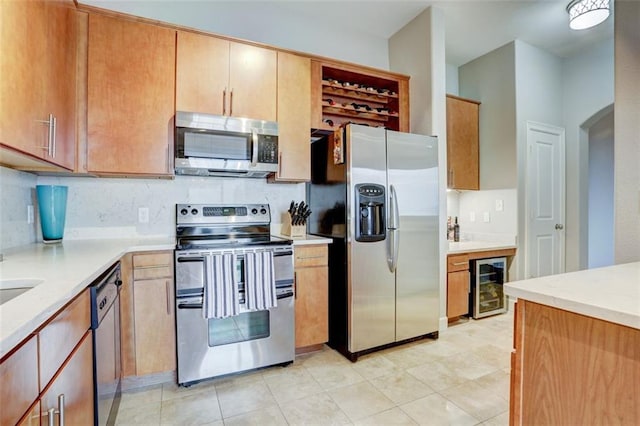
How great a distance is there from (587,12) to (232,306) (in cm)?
372

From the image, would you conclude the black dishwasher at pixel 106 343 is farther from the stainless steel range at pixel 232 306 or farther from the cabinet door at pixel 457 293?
the cabinet door at pixel 457 293

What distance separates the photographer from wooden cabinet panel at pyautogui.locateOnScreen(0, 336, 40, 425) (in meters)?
0.65

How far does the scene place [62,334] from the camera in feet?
3.23

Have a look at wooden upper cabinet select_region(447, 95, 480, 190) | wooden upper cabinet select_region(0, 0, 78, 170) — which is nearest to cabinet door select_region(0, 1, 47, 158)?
wooden upper cabinet select_region(0, 0, 78, 170)

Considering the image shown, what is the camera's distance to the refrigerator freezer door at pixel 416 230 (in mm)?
2592

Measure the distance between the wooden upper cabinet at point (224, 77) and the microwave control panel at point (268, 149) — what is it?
0.73 feet

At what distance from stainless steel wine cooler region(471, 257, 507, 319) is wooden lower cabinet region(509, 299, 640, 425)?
2.39 m

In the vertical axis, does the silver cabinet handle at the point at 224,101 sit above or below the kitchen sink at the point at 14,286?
above

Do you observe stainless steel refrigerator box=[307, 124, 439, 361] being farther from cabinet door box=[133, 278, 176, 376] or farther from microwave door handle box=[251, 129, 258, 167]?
cabinet door box=[133, 278, 176, 376]

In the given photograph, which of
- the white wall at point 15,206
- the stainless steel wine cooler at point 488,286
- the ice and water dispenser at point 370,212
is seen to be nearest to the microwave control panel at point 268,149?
the ice and water dispenser at point 370,212

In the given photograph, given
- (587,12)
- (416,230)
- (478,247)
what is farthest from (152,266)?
(587,12)

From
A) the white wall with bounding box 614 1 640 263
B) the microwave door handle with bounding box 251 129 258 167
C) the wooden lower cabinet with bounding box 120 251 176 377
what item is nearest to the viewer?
the white wall with bounding box 614 1 640 263

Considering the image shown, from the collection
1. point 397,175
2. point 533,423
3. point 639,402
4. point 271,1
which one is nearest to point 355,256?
point 397,175

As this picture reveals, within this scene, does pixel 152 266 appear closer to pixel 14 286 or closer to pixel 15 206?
pixel 15 206
